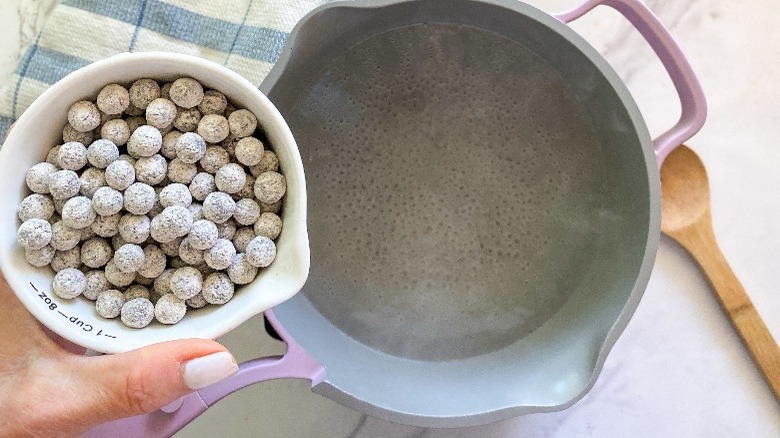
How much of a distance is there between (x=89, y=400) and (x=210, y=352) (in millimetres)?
94

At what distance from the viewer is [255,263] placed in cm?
40

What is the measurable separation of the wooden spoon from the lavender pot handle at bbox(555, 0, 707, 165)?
0.09 m

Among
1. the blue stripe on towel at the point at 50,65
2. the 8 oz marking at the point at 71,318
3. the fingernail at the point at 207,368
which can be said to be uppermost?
the fingernail at the point at 207,368

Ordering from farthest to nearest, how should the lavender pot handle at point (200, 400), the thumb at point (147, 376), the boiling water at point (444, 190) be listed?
the boiling water at point (444, 190), the lavender pot handle at point (200, 400), the thumb at point (147, 376)

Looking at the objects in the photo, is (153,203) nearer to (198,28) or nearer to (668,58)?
(198,28)

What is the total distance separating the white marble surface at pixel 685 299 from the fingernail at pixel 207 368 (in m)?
0.19

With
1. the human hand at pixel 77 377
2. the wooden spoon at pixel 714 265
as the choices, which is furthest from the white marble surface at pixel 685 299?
the human hand at pixel 77 377

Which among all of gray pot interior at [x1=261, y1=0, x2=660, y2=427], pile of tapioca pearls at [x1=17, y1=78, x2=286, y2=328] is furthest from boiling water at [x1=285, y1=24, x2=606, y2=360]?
pile of tapioca pearls at [x1=17, y1=78, x2=286, y2=328]

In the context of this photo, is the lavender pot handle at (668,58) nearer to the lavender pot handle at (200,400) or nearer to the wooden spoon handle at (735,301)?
the wooden spoon handle at (735,301)

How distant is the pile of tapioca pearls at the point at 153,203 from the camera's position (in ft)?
1.27

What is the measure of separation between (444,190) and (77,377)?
1.11 feet

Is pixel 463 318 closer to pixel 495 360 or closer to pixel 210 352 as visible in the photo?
pixel 495 360

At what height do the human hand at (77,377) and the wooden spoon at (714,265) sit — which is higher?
the wooden spoon at (714,265)

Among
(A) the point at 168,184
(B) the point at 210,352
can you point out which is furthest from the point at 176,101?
(B) the point at 210,352
